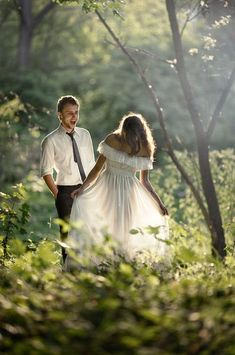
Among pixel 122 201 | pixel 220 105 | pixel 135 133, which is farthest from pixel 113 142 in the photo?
pixel 220 105

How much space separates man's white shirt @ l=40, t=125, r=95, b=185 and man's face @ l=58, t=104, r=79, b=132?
0.06 meters

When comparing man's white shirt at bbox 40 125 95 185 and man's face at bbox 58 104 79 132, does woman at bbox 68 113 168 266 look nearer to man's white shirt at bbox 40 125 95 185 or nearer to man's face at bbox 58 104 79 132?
man's white shirt at bbox 40 125 95 185

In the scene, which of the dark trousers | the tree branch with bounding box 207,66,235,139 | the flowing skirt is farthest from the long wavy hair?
the tree branch with bounding box 207,66,235,139

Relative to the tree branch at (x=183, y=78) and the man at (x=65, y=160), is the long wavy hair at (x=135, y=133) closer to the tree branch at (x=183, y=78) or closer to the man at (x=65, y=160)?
the man at (x=65, y=160)

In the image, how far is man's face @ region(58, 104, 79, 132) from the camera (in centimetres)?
886

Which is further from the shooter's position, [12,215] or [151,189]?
[151,189]

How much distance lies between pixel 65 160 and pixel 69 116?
418 mm

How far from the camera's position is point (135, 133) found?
26.3 ft

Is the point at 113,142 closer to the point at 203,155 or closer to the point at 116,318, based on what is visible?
the point at 203,155

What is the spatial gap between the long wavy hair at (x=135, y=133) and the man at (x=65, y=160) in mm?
956

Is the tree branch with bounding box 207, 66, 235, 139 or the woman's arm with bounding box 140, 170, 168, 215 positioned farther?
the tree branch with bounding box 207, 66, 235, 139

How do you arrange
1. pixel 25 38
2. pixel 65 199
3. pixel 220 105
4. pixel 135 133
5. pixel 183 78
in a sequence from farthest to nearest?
pixel 25 38 < pixel 183 78 < pixel 220 105 < pixel 65 199 < pixel 135 133

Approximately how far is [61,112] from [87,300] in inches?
209

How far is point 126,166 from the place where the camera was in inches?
329
